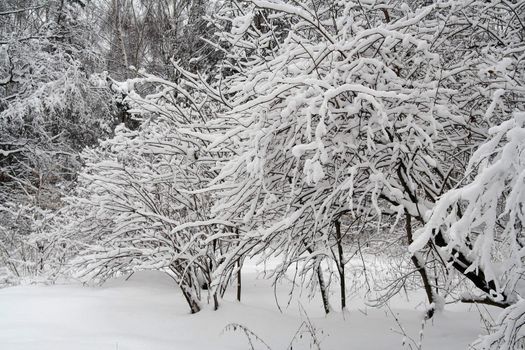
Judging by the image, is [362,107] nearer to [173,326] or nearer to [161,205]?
[173,326]

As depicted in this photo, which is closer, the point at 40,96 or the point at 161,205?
the point at 161,205

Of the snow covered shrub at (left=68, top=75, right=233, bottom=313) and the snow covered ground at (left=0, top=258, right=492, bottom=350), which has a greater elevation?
the snow covered shrub at (left=68, top=75, right=233, bottom=313)

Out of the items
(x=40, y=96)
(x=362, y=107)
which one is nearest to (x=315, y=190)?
(x=362, y=107)

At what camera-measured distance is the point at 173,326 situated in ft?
14.0

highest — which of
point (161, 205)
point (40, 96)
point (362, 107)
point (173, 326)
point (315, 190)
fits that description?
point (40, 96)

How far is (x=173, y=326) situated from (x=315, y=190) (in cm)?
194

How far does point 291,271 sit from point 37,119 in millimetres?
7893

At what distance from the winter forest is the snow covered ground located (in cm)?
3

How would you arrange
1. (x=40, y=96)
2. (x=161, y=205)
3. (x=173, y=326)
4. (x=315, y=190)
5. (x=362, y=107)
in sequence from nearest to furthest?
(x=362, y=107)
(x=315, y=190)
(x=173, y=326)
(x=161, y=205)
(x=40, y=96)

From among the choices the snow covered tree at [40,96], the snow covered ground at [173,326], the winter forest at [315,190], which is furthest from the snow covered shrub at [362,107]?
the snow covered tree at [40,96]

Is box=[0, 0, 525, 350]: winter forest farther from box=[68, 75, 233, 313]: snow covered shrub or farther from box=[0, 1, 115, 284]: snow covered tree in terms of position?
box=[0, 1, 115, 284]: snow covered tree

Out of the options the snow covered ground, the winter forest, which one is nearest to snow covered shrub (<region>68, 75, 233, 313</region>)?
the winter forest

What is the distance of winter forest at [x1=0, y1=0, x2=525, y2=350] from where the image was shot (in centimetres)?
273

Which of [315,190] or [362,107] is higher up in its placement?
[362,107]
